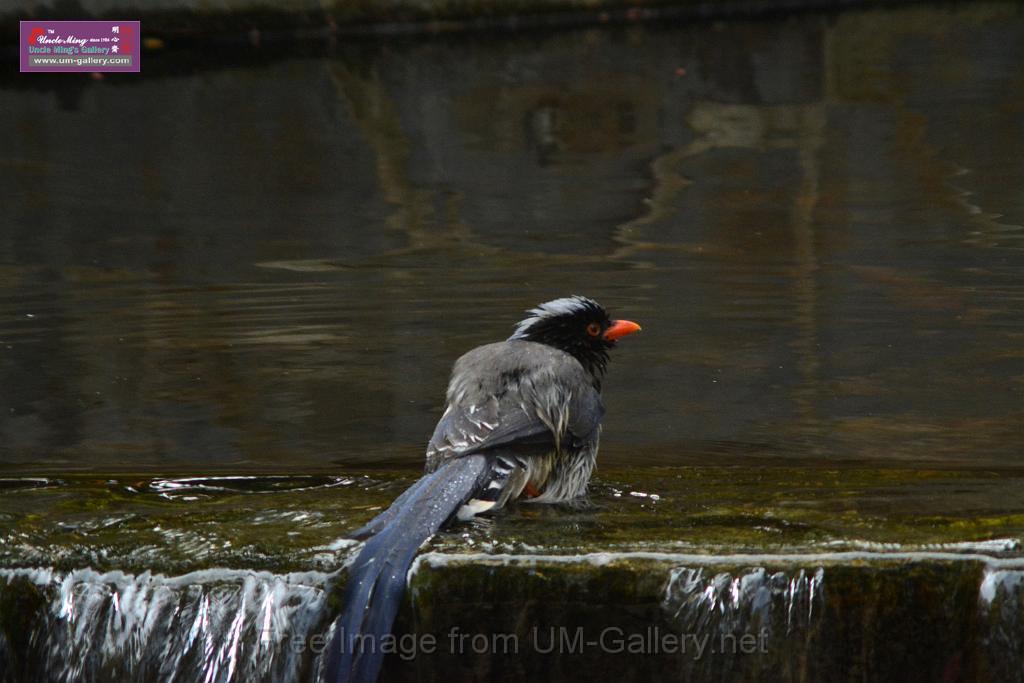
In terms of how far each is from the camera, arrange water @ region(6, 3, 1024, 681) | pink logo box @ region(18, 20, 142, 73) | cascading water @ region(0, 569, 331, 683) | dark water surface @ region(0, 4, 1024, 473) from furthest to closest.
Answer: pink logo box @ region(18, 20, 142, 73)
dark water surface @ region(0, 4, 1024, 473)
water @ region(6, 3, 1024, 681)
cascading water @ region(0, 569, 331, 683)

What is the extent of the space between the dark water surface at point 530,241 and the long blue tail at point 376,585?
5.26 feet

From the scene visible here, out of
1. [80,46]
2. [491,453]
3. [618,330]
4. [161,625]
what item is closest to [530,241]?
[618,330]

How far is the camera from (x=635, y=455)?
6.00m

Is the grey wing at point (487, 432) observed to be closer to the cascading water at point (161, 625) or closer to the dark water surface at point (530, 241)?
the cascading water at point (161, 625)

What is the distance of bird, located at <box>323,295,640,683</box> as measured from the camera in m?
3.96

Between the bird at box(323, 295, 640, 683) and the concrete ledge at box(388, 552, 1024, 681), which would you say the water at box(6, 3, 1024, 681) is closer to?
the concrete ledge at box(388, 552, 1024, 681)

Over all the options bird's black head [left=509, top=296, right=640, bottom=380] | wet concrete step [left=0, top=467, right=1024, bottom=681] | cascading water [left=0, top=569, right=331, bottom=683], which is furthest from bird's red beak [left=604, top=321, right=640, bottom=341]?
cascading water [left=0, top=569, right=331, bottom=683]

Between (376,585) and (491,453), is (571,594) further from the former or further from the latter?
(491,453)

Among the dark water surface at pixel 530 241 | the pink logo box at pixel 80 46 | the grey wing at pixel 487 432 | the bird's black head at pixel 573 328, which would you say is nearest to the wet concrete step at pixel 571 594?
the grey wing at pixel 487 432

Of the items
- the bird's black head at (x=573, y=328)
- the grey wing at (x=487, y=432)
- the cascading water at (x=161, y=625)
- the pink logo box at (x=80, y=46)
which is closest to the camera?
the cascading water at (x=161, y=625)

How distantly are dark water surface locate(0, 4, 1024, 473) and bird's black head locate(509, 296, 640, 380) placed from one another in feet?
1.94

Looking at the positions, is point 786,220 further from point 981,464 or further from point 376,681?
point 376,681

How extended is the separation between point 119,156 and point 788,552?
Answer: 10378 millimetres

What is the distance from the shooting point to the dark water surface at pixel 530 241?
21.3ft
